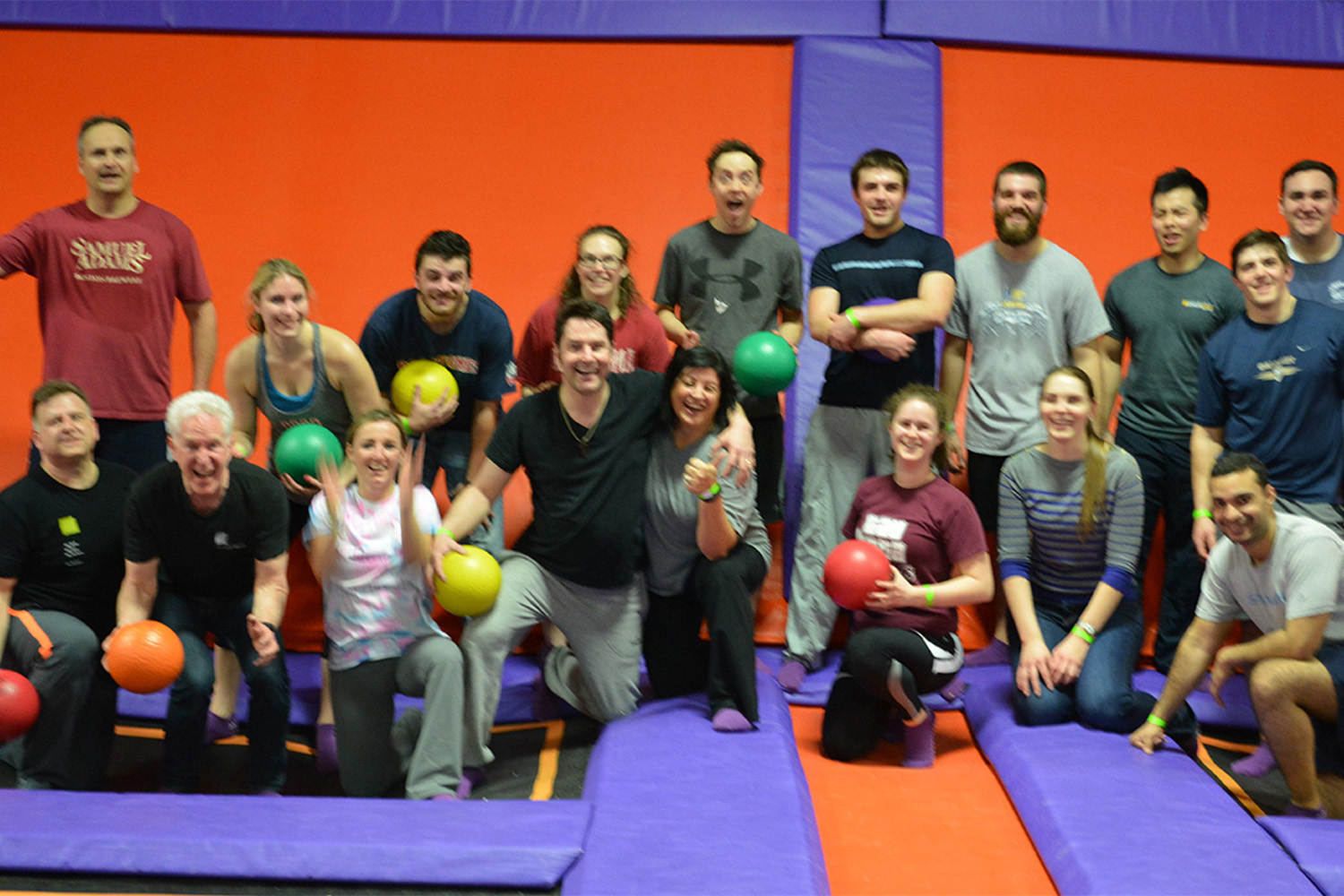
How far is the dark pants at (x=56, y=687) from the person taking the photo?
11.3 ft

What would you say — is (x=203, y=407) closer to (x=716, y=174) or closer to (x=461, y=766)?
(x=461, y=766)

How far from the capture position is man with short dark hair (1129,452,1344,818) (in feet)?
10.9

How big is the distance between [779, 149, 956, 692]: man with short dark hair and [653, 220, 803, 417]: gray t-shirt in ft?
0.45

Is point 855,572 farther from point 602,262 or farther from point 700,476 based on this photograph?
point 602,262

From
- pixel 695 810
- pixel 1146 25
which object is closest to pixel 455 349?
pixel 695 810

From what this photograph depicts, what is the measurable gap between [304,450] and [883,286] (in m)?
1.99

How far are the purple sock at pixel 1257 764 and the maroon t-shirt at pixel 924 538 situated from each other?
3.12 ft

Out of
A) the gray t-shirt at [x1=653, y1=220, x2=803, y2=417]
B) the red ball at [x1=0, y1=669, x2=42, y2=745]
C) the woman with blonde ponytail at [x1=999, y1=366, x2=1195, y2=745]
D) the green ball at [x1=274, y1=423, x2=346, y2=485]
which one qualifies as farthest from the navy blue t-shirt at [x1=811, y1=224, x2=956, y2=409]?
the red ball at [x1=0, y1=669, x2=42, y2=745]

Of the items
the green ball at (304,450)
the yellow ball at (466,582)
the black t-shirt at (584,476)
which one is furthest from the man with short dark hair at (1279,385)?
the green ball at (304,450)

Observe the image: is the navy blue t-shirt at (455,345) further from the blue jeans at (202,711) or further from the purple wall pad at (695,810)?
the purple wall pad at (695,810)

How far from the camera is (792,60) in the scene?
18.1 ft

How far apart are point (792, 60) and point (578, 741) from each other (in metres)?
3.24

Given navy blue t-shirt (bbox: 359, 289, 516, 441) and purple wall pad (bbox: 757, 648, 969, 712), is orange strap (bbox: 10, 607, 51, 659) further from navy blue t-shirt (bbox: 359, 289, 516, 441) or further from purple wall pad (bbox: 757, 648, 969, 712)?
purple wall pad (bbox: 757, 648, 969, 712)

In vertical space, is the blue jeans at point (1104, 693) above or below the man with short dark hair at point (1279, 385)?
below
